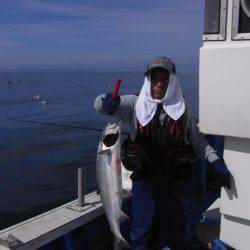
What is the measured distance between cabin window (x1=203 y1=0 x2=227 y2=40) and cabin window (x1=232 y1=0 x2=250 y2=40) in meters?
0.11

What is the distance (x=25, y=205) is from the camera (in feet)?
48.2

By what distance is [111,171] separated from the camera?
4.26 metres

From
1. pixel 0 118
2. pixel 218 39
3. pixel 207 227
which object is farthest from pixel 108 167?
pixel 0 118

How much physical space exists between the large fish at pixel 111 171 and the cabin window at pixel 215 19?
4.45 ft

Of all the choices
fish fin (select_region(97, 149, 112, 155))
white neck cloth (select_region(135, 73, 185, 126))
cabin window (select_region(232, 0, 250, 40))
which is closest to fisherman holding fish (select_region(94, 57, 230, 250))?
white neck cloth (select_region(135, 73, 185, 126))

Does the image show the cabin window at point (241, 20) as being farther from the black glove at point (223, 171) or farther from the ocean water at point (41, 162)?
the ocean water at point (41, 162)

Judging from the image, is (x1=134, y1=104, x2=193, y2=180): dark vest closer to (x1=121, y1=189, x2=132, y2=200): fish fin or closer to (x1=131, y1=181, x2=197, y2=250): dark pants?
(x1=131, y1=181, x2=197, y2=250): dark pants

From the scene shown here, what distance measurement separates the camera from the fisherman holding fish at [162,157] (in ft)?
14.9

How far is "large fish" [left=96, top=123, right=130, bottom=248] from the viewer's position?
4176 mm

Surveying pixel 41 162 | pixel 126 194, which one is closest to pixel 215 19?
pixel 126 194

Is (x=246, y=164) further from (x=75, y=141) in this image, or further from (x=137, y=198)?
(x=75, y=141)

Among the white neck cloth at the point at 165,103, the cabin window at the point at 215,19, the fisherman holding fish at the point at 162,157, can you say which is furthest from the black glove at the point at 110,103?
the cabin window at the point at 215,19

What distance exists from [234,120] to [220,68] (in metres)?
0.54

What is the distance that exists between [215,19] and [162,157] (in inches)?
61.3
